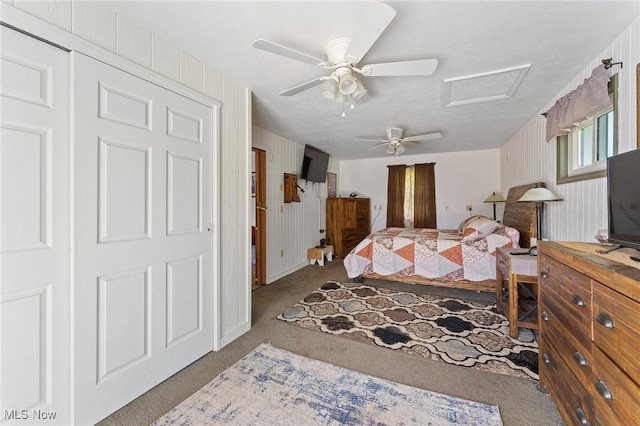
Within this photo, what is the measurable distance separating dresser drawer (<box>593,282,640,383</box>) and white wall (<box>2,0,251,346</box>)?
7.20 ft

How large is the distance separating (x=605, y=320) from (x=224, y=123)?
97.9 inches

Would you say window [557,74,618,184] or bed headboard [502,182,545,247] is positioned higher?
window [557,74,618,184]

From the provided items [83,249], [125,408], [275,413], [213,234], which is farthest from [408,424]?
[83,249]

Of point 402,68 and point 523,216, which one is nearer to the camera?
point 402,68

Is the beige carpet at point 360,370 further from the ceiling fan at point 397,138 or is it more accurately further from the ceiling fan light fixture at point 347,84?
the ceiling fan at point 397,138

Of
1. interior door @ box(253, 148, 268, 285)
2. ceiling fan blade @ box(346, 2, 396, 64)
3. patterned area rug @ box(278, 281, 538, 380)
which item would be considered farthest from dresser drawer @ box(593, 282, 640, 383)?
interior door @ box(253, 148, 268, 285)

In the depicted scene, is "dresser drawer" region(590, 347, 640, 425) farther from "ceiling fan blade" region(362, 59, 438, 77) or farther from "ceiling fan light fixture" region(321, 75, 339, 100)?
"ceiling fan light fixture" region(321, 75, 339, 100)

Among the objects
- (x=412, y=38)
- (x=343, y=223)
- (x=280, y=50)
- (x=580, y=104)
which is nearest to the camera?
(x=280, y=50)

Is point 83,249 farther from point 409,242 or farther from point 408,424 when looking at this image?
point 409,242

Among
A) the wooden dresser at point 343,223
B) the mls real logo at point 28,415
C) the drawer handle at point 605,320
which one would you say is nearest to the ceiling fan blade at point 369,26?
the drawer handle at point 605,320

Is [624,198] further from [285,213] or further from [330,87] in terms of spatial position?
[285,213]

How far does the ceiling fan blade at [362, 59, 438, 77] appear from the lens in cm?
162

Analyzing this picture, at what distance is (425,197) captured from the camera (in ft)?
18.1

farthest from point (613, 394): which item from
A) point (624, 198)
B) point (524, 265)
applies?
point (524, 265)
